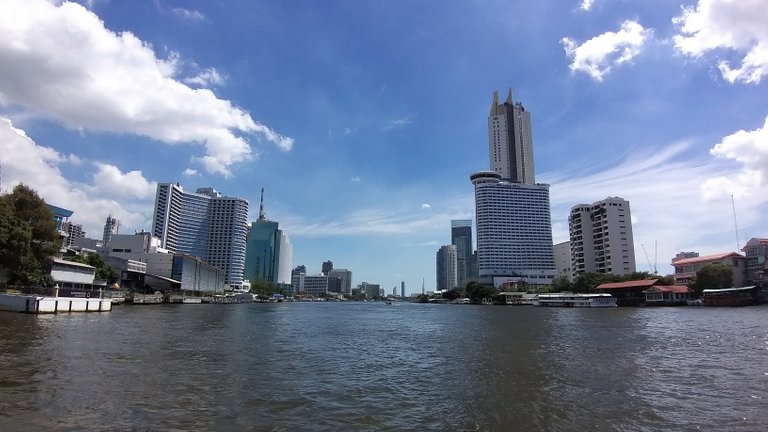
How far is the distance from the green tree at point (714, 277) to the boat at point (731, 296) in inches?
254

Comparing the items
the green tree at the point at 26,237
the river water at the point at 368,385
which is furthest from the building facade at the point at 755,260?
the green tree at the point at 26,237

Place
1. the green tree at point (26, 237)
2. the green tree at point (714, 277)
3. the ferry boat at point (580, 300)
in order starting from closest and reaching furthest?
the green tree at point (26, 237), the green tree at point (714, 277), the ferry boat at point (580, 300)

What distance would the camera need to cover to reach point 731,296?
114625 mm

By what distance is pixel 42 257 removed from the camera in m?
67.5

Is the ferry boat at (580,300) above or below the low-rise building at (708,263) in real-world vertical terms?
below

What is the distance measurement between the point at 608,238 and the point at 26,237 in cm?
18995

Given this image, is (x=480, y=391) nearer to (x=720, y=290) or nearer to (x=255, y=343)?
(x=255, y=343)

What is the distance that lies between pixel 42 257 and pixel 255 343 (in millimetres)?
49753

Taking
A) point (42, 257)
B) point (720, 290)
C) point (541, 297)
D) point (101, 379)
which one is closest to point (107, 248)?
point (42, 257)

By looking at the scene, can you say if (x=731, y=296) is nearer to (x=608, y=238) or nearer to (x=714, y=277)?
(x=714, y=277)

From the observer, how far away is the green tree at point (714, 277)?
125438 millimetres

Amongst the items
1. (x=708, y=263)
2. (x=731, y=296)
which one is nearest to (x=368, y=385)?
(x=731, y=296)

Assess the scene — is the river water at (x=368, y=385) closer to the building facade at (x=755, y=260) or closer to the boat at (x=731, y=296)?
the boat at (x=731, y=296)

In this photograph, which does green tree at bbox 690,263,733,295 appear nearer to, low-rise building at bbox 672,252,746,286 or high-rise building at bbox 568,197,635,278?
low-rise building at bbox 672,252,746,286
